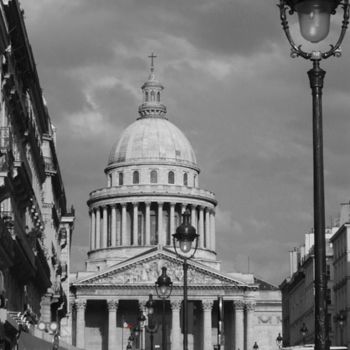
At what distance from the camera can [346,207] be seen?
132 meters

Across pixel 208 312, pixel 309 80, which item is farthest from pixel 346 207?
pixel 309 80

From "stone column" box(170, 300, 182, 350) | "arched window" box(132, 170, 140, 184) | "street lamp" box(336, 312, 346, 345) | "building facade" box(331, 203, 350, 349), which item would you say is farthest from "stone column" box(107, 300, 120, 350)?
"street lamp" box(336, 312, 346, 345)

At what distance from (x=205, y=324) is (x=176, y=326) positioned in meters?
4.80

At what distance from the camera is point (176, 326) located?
595ft

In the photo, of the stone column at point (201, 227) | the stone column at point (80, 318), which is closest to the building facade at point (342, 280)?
the stone column at point (80, 318)

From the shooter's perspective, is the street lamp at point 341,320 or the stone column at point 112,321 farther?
the stone column at point 112,321

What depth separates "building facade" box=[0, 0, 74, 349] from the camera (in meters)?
42.6

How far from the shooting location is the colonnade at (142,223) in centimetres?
19188

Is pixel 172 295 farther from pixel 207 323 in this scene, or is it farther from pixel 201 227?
pixel 201 227

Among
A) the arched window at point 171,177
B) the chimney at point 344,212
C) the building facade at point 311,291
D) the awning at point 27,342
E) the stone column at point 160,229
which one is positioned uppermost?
the arched window at point 171,177

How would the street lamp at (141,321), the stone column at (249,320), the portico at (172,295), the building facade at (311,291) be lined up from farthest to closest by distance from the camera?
the stone column at (249,320) → the portico at (172,295) → the building facade at (311,291) → the street lamp at (141,321)

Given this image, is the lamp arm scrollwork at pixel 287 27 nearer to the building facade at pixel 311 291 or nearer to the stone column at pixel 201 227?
the building facade at pixel 311 291

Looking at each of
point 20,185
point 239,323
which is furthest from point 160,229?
point 20,185

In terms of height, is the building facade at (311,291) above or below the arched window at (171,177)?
below
